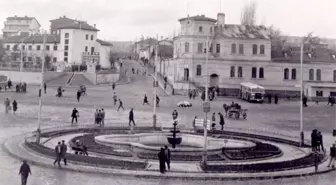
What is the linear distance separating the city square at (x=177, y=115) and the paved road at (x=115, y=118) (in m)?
0.08

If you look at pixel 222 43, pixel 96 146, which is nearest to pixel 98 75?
pixel 222 43

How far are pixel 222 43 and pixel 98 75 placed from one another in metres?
21.0

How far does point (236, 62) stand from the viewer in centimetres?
6962

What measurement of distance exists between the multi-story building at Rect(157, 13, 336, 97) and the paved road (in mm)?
8443

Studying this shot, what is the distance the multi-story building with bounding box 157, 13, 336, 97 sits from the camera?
68.3 m

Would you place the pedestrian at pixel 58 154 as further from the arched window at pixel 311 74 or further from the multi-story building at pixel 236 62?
the arched window at pixel 311 74

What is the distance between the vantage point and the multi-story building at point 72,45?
9012cm

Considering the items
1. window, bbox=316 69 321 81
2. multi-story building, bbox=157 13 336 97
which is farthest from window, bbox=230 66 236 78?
window, bbox=316 69 321 81

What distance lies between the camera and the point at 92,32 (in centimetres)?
9325

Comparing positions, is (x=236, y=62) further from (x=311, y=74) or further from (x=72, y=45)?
(x=72, y=45)

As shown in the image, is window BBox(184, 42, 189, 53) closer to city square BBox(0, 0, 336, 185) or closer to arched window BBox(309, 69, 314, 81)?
city square BBox(0, 0, 336, 185)

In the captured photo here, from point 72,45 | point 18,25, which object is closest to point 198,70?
point 72,45

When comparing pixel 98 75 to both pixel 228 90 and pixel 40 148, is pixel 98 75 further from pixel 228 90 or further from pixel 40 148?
pixel 40 148

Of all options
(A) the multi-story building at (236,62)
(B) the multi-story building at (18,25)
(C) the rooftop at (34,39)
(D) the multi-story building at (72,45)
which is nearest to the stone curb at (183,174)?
(A) the multi-story building at (236,62)
